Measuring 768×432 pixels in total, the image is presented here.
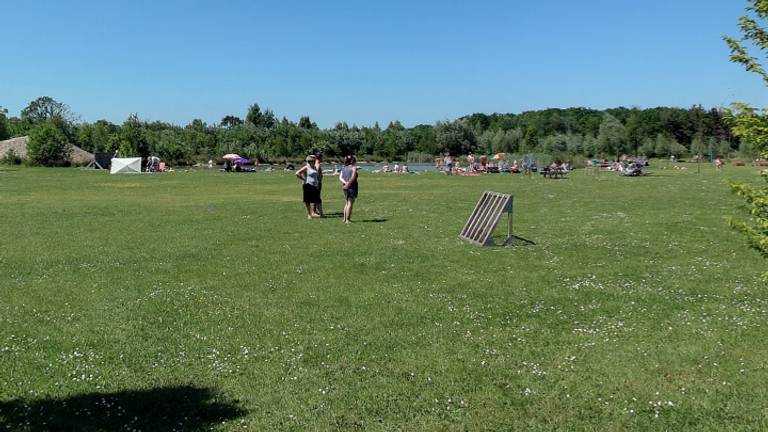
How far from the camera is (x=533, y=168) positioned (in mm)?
62312

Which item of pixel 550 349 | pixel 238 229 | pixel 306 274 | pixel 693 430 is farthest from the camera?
pixel 238 229

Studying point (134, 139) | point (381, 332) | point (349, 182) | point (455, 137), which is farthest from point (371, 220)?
point (455, 137)

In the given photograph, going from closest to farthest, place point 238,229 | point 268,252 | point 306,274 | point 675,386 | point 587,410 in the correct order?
point 587,410 → point 675,386 → point 306,274 → point 268,252 → point 238,229

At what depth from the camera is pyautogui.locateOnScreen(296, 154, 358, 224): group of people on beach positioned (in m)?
20.5

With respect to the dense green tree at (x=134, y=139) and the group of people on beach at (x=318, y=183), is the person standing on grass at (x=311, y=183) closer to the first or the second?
the group of people on beach at (x=318, y=183)

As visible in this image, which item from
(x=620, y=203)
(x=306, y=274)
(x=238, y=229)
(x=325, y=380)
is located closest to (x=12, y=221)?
(x=238, y=229)

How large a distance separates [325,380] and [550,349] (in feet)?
9.61

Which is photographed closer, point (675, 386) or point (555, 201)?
point (675, 386)

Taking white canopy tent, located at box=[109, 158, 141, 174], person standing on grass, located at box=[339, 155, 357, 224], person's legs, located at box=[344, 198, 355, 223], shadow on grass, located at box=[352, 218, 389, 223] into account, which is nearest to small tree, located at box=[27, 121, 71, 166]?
white canopy tent, located at box=[109, 158, 141, 174]

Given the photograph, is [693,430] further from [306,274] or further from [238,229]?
[238,229]

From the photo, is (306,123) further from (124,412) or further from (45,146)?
(124,412)

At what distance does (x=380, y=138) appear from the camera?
486 ft

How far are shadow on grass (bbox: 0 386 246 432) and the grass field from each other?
3 cm

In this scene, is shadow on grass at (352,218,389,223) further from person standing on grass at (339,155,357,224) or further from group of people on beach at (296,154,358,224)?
person standing on grass at (339,155,357,224)
